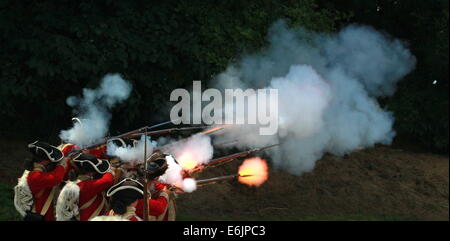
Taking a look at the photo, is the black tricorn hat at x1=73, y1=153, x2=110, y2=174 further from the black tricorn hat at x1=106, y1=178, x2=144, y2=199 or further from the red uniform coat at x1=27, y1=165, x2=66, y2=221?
the black tricorn hat at x1=106, y1=178, x2=144, y2=199

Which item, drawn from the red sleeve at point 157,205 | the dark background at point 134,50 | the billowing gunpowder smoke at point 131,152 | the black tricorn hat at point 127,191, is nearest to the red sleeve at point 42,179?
the billowing gunpowder smoke at point 131,152

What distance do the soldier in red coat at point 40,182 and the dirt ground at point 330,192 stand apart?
309cm

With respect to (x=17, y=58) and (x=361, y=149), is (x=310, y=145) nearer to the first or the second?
(x=361, y=149)

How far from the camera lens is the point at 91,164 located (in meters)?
7.99

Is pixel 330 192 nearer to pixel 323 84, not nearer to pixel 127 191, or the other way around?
pixel 323 84

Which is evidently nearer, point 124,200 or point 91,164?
point 124,200

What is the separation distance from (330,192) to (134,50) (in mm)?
4396

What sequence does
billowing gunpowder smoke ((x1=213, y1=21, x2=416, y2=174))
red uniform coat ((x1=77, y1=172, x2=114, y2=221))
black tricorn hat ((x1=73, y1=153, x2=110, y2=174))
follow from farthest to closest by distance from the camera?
billowing gunpowder smoke ((x1=213, y1=21, x2=416, y2=174))
black tricorn hat ((x1=73, y1=153, x2=110, y2=174))
red uniform coat ((x1=77, y1=172, x2=114, y2=221))

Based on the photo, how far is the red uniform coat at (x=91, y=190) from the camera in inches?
310

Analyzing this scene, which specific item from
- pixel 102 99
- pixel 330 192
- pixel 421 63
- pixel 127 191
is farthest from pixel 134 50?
pixel 421 63

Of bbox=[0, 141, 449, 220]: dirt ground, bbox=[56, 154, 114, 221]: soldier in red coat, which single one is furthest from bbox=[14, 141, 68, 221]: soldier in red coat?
bbox=[0, 141, 449, 220]: dirt ground

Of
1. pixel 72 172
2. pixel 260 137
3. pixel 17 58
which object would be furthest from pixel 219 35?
pixel 72 172

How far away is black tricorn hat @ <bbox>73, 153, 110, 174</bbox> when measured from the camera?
7.99 metres

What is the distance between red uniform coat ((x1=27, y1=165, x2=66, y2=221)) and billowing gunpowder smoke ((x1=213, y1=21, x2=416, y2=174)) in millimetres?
3120
